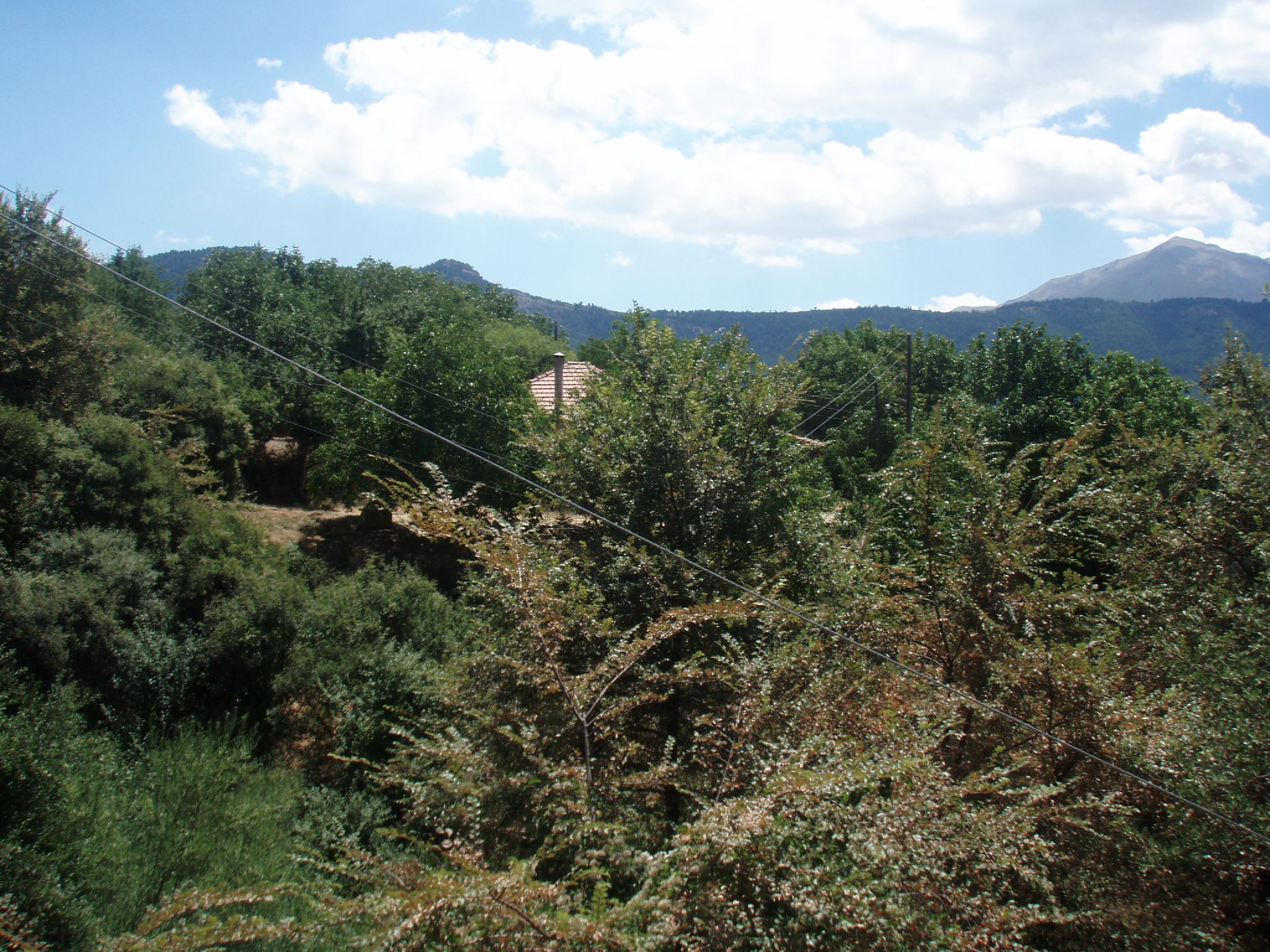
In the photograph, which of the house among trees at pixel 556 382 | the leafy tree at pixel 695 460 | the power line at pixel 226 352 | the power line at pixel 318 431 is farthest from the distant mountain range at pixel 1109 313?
the leafy tree at pixel 695 460

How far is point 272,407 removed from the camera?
22141 millimetres

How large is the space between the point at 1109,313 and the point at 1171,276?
5680 centimetres

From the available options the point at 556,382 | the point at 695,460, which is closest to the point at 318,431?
the point at 556,382

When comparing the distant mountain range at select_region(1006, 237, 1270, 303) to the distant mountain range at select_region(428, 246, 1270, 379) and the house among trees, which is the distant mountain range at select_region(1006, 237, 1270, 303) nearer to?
the distant mountain range at select_region(428, 246, 1270, 379)

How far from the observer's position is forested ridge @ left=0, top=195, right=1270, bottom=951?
3.80m

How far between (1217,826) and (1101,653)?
1.80 meters

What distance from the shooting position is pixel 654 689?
20.7 ft

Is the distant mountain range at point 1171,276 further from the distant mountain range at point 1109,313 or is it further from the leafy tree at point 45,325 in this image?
the leafy tree at point 45,325

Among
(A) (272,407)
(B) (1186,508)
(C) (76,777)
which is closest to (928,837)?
(B) (1186,508)

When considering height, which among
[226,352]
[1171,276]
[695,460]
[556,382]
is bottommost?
[695,460]

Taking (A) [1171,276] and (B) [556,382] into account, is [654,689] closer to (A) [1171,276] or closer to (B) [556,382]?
(B) [556,382]

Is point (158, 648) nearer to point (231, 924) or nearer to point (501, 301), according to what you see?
point (231, 924)

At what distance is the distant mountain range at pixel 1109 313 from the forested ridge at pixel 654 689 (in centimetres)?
3011

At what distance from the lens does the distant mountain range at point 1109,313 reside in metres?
82.4
